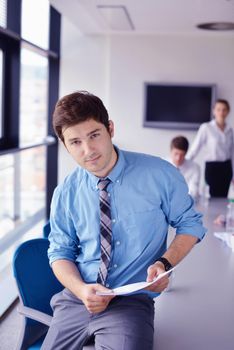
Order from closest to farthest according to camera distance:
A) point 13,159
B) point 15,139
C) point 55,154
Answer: point 15,139
point 13,159
point 55,154

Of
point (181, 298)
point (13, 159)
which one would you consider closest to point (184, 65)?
point (13, 159)

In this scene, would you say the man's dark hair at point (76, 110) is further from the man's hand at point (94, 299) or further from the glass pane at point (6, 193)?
the glass pane at point (6, 193)

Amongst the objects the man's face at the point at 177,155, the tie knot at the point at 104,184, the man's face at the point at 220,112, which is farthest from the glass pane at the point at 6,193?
the tie knot at the point at 104,184

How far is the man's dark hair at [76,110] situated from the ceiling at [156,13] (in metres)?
3.41

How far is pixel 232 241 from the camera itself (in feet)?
8.67

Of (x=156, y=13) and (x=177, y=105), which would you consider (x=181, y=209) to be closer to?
(x=156, y=13)

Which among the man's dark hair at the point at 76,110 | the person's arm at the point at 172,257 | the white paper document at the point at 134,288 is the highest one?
the man's dark hair at the point at 76,110

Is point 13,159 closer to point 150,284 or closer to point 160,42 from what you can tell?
point 160,42

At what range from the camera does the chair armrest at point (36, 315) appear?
1893 millimetres

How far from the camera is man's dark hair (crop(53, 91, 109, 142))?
1570 mm

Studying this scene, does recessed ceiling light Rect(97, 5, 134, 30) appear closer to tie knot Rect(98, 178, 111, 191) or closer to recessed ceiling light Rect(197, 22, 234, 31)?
recessed ceiling light Rect(197, 22, 234, 31)

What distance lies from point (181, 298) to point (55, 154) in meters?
5.40

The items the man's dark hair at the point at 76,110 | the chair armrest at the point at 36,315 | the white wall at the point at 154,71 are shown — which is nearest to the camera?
the man's dark hair at the point at 76,110

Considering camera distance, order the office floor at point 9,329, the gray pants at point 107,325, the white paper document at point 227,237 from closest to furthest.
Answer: the gray pants at point 107,325 < the white paper document at point 227,237 < the office floor at point 9,329
